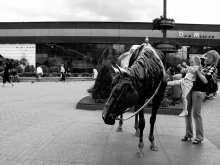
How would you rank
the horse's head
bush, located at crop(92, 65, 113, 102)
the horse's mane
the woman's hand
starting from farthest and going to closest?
bush, located at crop(92, 65, 113, 102) < the woman's hand < the horse's mane < the horse's head

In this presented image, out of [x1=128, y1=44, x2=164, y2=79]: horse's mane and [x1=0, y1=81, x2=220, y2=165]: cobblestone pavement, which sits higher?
[x1=128, y1=44, x2=164, y2=79]: horse's mane

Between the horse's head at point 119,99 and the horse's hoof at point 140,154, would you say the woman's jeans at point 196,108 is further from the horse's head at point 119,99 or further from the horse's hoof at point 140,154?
the horse's head at point 119,99

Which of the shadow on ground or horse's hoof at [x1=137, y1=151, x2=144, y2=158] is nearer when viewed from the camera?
horse's hoof at [x1=137, y1=151, x2=144, y2=158]

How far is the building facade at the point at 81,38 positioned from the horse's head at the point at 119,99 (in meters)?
43.3

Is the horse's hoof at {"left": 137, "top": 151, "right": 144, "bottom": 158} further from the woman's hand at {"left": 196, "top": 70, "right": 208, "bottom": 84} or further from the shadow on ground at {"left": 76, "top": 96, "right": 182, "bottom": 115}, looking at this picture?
the shadow on ground at {"left": 76, "top": 96, "right": 182, "bottom": 115}

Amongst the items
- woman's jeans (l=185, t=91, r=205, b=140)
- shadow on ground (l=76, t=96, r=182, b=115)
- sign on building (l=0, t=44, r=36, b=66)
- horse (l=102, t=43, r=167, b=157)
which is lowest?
shadow on ground (l=76, t=96, r=182, b=115)

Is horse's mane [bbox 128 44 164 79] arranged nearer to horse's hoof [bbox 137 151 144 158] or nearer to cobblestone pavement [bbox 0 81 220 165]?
horse's hoof [bbox 137 151 144 158]

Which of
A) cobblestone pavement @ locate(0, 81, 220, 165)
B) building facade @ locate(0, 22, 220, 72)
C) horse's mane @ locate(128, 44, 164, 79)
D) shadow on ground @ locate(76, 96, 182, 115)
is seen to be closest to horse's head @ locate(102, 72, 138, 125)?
horse's mane @ locate(128, 44, 164, 79)

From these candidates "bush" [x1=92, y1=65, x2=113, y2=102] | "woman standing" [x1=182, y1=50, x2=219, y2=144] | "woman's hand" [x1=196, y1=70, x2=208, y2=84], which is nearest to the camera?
"woman's hand" [x1=196, y1=70, x2=208, y2=84]

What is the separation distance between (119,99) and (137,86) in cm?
49

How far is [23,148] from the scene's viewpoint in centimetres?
576

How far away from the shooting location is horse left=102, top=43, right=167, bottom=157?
460 cm

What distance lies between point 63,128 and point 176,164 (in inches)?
138

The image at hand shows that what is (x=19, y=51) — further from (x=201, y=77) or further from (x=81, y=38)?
(x=201, y=77)
